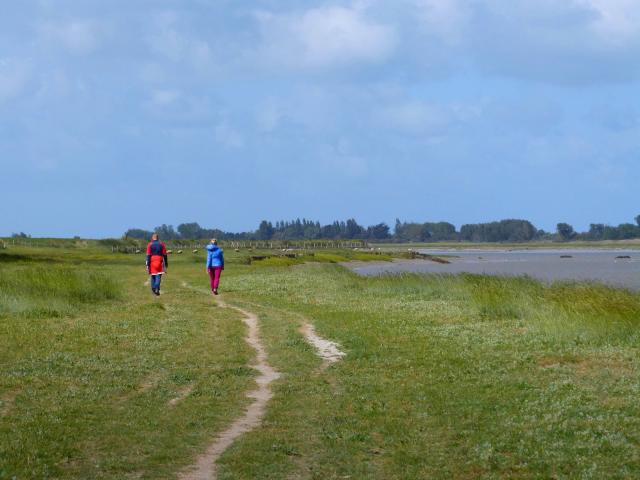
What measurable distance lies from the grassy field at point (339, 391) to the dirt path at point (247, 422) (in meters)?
0.14

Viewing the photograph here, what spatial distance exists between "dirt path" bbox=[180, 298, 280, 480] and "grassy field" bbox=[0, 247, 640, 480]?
145 millimetres

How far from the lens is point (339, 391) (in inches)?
511

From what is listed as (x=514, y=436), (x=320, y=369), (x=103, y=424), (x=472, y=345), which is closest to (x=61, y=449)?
(x=103, y=424)

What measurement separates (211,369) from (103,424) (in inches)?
179

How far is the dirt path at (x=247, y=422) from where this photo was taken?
838 centimetres

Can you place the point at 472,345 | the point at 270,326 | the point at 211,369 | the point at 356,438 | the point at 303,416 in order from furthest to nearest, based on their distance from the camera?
the point at 270,326
the point at 472,345
the point at 211,369
the point at 303,416
the point at 356,438

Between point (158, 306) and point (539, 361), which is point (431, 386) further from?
point (158, 306)

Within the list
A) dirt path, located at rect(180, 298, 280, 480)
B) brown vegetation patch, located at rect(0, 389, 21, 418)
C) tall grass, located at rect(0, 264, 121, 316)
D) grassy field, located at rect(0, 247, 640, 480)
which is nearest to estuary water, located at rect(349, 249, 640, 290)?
grassy field, located at rect(0, 247, 640, 480)

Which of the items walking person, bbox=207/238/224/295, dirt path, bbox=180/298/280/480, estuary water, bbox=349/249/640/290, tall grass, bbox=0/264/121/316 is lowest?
estuary water, bbox=349/249/640/290

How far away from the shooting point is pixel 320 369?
15055 millimetres

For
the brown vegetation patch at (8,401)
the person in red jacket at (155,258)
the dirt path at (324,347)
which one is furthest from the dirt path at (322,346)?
the person in red jacket at (155,258)

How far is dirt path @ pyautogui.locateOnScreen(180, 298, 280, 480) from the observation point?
838cm

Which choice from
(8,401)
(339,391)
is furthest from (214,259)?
(8,401)

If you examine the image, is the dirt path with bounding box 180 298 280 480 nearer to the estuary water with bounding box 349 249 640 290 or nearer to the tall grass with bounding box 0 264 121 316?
the tall grass with bounding box 0 264 121 316
